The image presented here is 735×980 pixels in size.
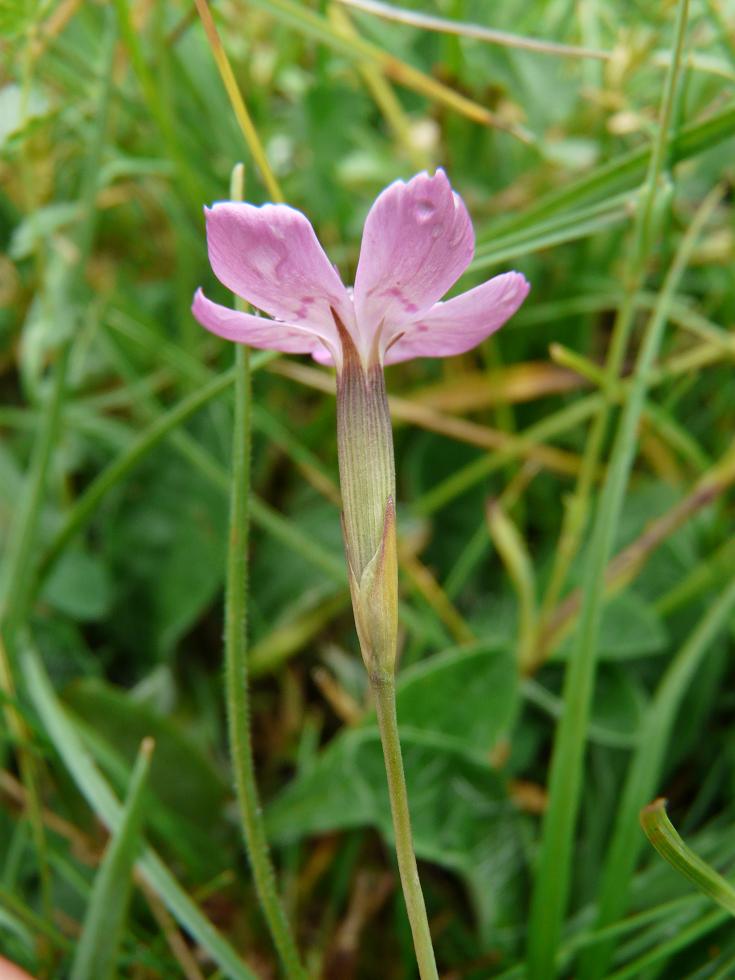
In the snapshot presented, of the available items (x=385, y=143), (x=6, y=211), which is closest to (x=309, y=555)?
(x=385, y=143)

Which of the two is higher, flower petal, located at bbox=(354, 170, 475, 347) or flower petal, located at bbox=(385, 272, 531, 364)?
flower petal, located at bbox=(354, 170, 475, 347)

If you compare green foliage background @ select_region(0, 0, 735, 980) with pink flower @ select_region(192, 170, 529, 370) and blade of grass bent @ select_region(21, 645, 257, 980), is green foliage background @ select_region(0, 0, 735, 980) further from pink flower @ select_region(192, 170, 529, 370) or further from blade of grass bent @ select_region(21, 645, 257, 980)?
pink flower @ select_region(192, 170, 529, 370)

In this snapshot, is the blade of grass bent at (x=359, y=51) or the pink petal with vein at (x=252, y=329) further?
the blade of grass bent at (x=359, y=51)

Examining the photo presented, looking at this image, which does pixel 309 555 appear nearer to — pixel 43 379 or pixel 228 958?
pixel 228 958

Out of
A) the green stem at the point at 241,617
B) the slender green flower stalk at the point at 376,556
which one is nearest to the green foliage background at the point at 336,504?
the green stem at the point at 241,617

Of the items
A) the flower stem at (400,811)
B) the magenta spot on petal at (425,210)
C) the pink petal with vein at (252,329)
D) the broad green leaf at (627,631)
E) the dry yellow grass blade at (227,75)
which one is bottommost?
the flower stem at (400,811)

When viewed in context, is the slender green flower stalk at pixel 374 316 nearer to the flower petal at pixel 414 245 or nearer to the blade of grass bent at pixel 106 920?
the flower petal at pixel 414 245

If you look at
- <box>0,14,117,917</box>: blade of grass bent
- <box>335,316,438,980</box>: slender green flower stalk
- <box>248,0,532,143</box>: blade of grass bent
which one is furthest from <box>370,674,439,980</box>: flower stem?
<box>248,0,532,143</box>: blade of grass bent
